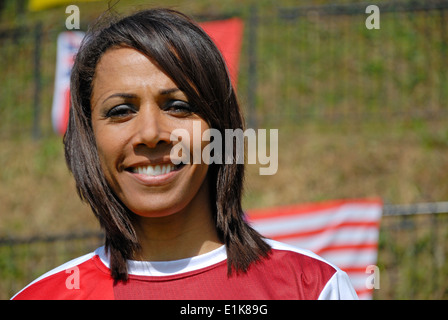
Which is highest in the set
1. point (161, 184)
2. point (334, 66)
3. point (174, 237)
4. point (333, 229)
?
point (334, 66)

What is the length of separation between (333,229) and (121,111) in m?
3.12

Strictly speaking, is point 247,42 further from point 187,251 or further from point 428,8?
point 187,251

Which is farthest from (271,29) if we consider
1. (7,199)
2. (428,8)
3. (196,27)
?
(196,27)

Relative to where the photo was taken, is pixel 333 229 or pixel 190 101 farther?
pixel 333 229

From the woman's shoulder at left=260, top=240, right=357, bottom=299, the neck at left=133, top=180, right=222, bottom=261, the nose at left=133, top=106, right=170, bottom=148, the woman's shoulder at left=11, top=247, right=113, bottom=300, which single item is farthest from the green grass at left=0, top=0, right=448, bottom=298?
the nose at left=133, top=106, right=170, bottom=148

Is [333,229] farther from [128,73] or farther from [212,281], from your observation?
[128,73]

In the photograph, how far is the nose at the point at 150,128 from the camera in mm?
1889

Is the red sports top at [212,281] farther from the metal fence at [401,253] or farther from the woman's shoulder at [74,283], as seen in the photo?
the metal fence at [401,253]

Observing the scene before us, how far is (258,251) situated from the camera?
209 cm

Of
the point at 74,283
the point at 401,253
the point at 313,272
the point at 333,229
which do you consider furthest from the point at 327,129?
the point at 74,283

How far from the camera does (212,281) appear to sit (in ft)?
6.57

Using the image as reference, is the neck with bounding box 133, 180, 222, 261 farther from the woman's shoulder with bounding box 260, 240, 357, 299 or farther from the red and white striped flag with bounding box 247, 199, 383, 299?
the red and white striped flag with bounding box 247, 199, 383, 299

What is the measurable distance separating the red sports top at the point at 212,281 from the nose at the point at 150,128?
0.42 m

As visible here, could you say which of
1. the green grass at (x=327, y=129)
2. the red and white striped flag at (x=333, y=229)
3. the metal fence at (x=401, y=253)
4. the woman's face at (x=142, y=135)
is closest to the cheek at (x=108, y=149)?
the woman's face at (x=142, y=135)
